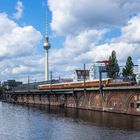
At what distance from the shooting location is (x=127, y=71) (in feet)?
435

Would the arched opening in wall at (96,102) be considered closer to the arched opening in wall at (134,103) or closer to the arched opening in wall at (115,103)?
the arched opening in wall at (115,103)

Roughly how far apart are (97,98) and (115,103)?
10.0 meters

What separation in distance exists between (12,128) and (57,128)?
7.10m

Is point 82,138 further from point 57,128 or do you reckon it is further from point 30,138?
point 57,128

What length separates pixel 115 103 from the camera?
94312mm

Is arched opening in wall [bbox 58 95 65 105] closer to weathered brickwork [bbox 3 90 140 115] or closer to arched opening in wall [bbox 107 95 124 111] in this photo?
weathered brickwork [bbox 3 90 140 115]

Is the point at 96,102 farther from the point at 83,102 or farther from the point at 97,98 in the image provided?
the point at 83,102

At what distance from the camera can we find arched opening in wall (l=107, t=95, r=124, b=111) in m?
92.1

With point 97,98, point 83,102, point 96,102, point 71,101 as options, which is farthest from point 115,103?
point 71,101

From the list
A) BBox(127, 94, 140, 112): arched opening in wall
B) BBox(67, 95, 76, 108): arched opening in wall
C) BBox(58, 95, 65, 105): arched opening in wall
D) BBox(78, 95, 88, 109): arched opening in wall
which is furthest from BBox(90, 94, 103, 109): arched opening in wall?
BBox(58, 95, 65, 105): arched opening in wall

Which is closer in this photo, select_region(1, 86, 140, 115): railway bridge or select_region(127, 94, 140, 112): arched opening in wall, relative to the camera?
select_region(127, 94, 140, 112): arched opening in wall

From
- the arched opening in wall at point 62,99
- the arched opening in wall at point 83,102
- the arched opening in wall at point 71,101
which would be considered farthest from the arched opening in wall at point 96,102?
the arched opening in wall at point 62,99

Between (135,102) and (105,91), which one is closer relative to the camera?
(135,102)

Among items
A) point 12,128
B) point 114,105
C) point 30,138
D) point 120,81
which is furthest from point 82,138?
point 120,81
